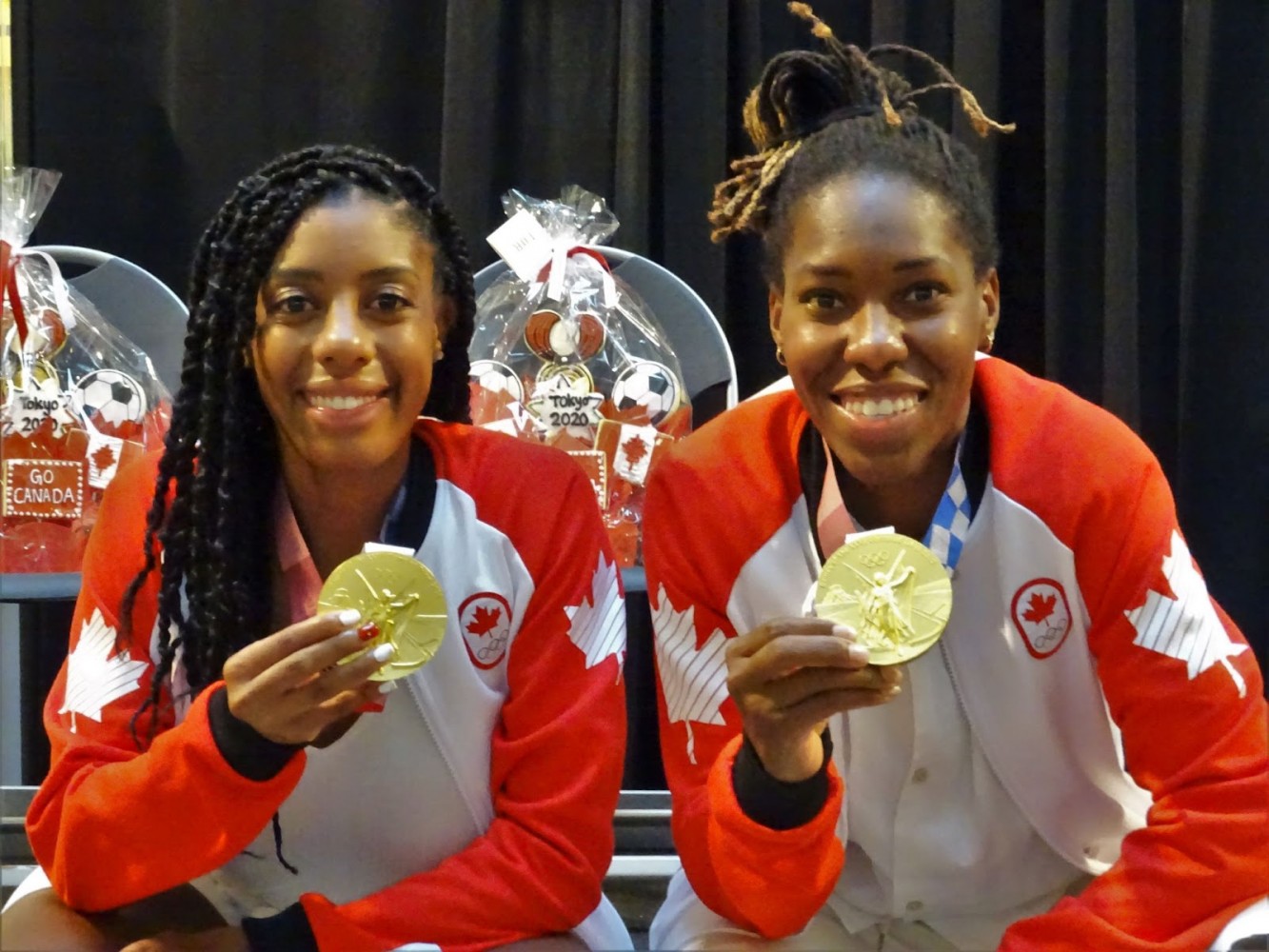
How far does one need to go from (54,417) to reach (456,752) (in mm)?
887

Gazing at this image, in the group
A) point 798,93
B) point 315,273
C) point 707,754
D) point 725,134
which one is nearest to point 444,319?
point 315,273

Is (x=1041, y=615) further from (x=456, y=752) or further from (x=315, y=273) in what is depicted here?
(x=315, y=273)

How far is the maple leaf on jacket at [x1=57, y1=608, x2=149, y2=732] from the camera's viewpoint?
1325 millimetres

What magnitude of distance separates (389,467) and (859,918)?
0.73 m

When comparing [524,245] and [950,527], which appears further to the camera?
[524,245]

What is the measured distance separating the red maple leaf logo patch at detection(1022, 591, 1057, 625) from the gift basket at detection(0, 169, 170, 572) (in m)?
1.28

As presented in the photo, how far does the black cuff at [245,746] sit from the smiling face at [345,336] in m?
0.28

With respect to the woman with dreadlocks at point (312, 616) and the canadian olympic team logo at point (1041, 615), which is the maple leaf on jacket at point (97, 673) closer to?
the woman with dreadlocks at point (312, 616)

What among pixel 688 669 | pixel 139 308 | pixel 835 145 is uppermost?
pixel 835 145

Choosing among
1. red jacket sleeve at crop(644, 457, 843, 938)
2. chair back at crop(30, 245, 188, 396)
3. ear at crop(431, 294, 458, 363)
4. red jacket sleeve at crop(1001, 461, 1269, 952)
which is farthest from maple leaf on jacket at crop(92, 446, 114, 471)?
red jacket sleeve at crop(1001, 461, 1269, 952)

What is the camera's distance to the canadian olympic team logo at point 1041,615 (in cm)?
131

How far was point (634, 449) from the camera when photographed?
6.38 ft

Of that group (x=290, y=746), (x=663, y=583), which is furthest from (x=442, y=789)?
(x=663, y=583)

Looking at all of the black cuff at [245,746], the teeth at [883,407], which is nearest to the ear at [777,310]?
the teeth at [883,407]
